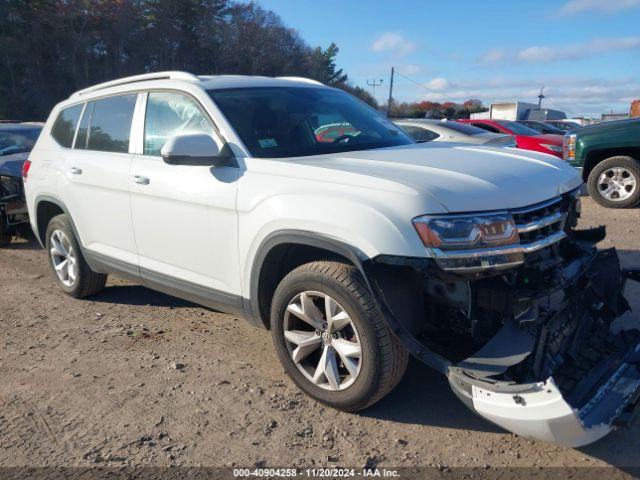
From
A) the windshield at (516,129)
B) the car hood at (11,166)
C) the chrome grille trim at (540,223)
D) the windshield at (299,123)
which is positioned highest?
the windshield at (299,123)

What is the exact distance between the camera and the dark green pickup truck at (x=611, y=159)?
8.70 metres

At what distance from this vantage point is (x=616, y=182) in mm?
8930

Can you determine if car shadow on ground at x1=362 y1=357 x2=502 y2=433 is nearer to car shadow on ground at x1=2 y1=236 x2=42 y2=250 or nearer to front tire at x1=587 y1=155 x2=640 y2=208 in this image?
car shadow on ground at x1=2 y1=236 x2=42 y2=250

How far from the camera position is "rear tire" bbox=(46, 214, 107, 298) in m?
5.17

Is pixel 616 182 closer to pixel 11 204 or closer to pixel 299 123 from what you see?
pixel 299 123

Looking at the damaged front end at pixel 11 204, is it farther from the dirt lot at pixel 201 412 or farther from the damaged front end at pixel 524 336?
the damaged front end at pixel 524 336

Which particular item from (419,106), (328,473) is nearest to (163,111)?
(328,473)

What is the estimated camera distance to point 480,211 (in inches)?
108

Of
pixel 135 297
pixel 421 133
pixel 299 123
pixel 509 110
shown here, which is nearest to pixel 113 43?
pixel 509 110

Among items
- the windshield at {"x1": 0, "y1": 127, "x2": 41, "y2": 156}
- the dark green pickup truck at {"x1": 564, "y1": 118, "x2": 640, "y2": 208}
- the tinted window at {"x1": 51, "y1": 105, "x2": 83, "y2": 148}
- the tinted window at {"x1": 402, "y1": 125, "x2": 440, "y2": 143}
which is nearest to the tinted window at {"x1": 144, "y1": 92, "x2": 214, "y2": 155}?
the tinted window at {"x1": 51, "y1": 105, "x2": 83, "y2": 148}

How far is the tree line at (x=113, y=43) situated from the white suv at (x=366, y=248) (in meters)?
40.7

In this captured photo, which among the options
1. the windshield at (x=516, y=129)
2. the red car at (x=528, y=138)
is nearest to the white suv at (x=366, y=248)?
the red car at (x=528, y=138)

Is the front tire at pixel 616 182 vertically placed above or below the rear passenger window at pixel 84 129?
below

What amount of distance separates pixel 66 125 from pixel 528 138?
34.3ft
